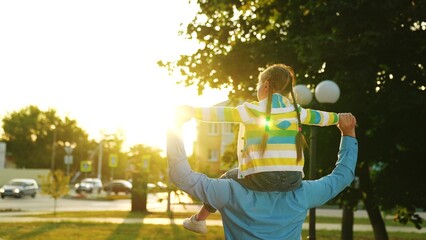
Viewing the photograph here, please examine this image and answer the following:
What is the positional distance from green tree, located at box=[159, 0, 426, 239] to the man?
430 inches

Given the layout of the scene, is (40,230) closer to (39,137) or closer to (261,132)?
(261,132)

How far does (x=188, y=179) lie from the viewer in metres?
2.58

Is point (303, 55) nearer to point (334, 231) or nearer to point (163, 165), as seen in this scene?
point (334, 231)

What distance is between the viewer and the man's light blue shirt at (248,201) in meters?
2.61

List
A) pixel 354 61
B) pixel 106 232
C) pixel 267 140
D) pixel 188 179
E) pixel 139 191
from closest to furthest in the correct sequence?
pixel 188 179
pixel 267 140
pixel 354 61
pixel 106 232
pixel 139 191

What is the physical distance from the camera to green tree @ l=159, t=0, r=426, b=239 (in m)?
13.7

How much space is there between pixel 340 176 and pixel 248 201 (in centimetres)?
47

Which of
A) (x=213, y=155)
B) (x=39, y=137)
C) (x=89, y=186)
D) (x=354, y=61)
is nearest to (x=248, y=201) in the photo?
(x=354, y=61)

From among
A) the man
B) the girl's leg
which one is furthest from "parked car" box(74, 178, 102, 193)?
the man

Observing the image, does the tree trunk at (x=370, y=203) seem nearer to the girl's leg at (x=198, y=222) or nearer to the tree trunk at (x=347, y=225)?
the tree trunk at (x=347, y=225)

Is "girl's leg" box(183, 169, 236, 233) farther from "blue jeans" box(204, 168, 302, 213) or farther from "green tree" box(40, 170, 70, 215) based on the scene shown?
"green tree" box(40, 170, 70, 215)

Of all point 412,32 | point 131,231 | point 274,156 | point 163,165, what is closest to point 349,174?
point 274,156

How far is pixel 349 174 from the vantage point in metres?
2.94

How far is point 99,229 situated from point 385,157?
8.11m
